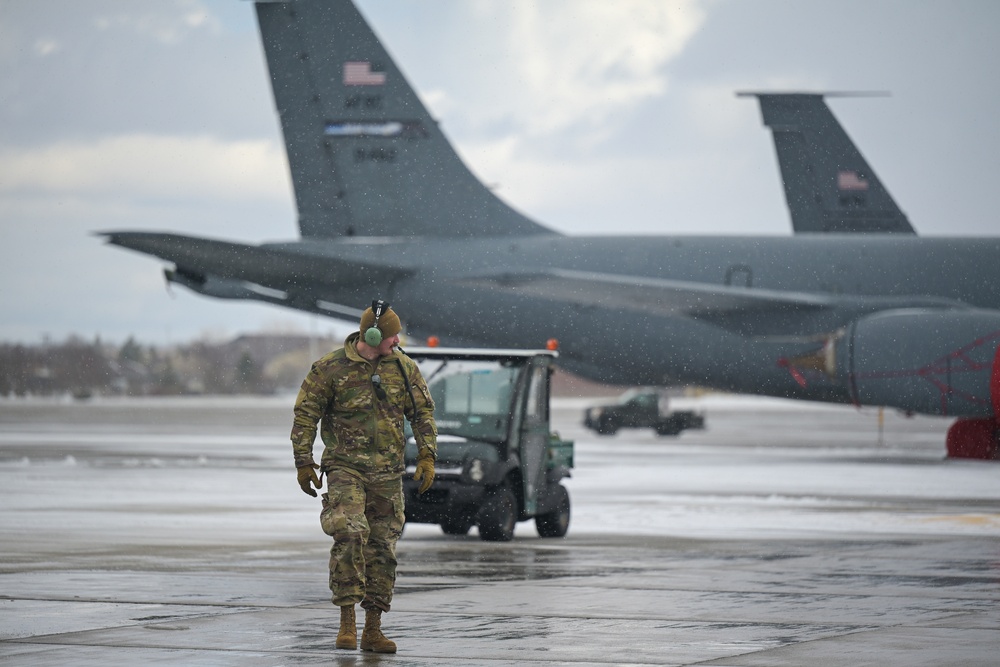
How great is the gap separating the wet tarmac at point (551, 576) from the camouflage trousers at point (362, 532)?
331 mm

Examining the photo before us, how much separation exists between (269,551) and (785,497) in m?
9.15

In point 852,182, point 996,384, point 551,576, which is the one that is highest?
point 852,182

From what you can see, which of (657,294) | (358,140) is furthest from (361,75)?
(657,294)

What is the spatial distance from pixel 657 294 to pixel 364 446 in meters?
21.4

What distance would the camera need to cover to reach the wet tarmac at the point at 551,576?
27.0 feet

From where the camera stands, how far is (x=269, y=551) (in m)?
13.6

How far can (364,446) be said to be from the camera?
867cm

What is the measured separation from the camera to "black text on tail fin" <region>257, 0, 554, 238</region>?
31.8 m

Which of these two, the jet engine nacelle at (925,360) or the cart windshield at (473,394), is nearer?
the cart windshield at (473,394)

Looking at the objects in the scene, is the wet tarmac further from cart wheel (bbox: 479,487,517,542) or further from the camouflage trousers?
the camouflage trousers

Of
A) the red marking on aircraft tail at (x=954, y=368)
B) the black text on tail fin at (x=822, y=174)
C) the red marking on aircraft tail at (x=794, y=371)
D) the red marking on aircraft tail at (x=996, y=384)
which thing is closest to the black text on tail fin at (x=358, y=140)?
the red marking on aircraft tail at (x=794, y=371)

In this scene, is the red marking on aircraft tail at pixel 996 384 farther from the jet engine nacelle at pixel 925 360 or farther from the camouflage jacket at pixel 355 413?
the camouflage jacket at pixel 355 413

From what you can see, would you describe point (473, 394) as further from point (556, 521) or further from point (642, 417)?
point (642, 417)

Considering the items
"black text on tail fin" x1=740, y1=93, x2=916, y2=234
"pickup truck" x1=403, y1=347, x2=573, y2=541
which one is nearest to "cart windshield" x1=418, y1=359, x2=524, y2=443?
"pickup truck" x1=403, y1=347, x2=573, y2=541
